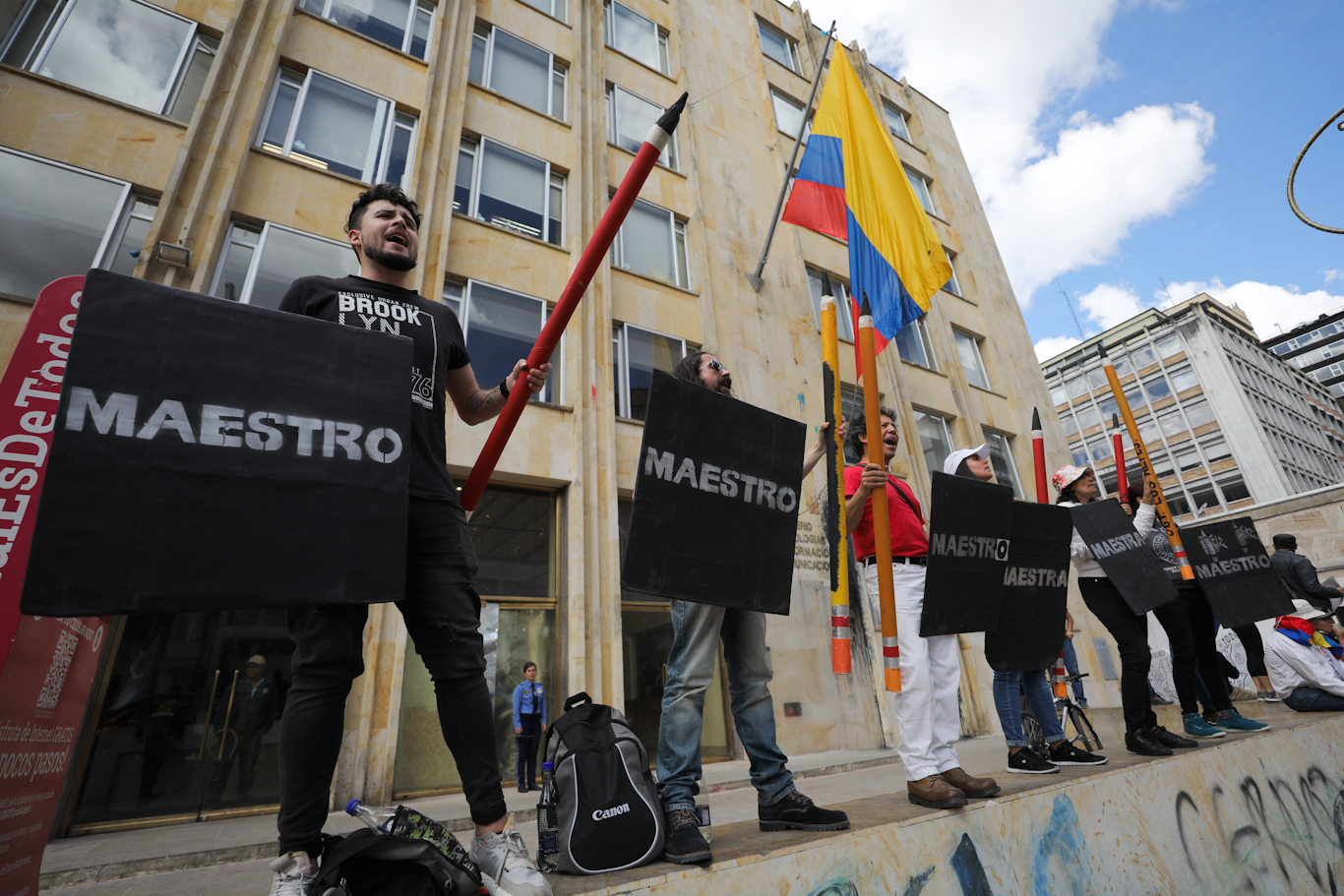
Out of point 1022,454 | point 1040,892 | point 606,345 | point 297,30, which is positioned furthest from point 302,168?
point 1022,454

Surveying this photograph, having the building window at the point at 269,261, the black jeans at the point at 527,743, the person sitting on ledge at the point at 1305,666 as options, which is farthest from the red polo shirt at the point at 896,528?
the building window at the point at 269,261

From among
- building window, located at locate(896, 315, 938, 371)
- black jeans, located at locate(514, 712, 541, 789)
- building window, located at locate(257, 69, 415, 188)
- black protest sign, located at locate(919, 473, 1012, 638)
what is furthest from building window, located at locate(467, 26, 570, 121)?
black protest sign, located at locate(919, 473, 1012, 638)

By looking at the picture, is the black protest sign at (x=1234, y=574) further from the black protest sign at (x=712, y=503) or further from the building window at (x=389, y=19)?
the building window at (x=389, y=19)

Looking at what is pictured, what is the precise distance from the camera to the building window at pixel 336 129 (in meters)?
8.66

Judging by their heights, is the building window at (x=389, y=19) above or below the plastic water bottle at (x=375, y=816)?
above

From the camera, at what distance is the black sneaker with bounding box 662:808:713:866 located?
1969 mm

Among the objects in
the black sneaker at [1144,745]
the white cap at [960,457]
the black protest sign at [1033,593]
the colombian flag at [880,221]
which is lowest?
the black sneaker at [1144,745]

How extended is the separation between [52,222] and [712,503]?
8282mm

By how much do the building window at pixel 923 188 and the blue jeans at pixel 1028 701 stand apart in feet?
57.4

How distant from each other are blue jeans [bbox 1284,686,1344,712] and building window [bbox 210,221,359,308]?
35.7 feet

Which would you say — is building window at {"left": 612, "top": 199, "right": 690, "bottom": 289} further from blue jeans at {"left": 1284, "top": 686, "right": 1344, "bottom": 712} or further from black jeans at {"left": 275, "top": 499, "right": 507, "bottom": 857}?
blue jeans at {"left": 1284, "top": 686, "right": 1344, "bottom": 712}

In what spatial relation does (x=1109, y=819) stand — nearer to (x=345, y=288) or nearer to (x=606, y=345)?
(x=345, y=288)

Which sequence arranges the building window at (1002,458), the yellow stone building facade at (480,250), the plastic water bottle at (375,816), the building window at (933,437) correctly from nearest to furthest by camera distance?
1. the plastic water bottle at (375,816)
2. the yellow stone building facade at (480,250)
3. the building window at (933,437)
4. the building window at (1002,458)

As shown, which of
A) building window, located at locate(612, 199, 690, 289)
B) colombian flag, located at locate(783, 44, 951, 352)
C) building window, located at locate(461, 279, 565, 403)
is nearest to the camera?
colombian flag, located at locate(783, 44, 951, 352)
